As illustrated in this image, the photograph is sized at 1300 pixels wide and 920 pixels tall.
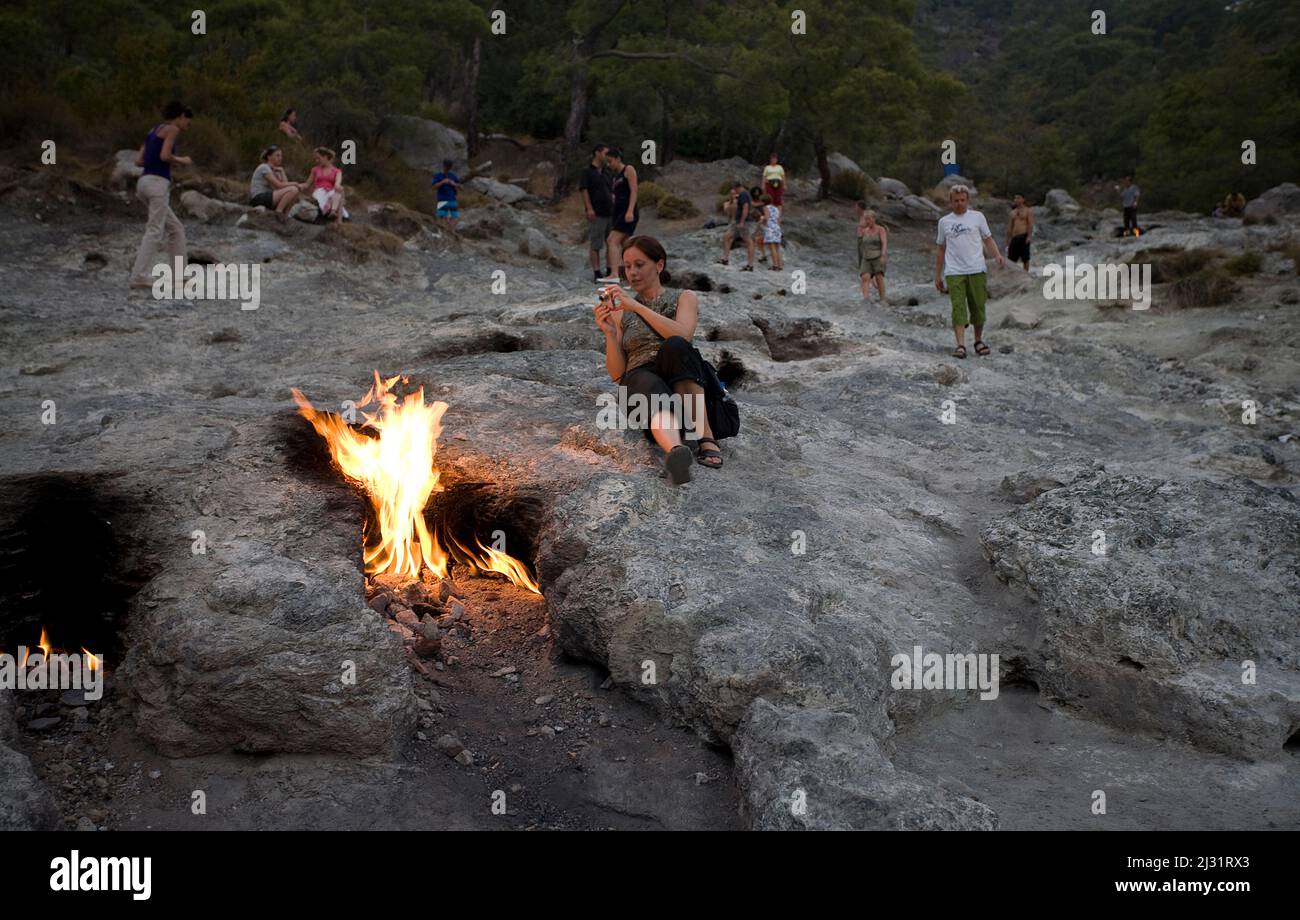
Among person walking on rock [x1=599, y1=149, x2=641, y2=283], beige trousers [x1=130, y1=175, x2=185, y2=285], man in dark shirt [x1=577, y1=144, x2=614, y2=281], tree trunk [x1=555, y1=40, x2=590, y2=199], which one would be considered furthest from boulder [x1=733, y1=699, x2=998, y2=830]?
tree trunk [x1=555, y1=40, x2=590, y2=199]

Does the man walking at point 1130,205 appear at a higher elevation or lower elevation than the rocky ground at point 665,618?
higher

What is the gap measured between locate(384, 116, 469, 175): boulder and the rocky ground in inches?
740

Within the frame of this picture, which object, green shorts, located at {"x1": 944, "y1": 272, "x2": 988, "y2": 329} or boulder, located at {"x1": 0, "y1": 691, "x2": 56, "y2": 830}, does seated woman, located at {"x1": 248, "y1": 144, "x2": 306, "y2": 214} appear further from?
boulder, located at {"x1": 0, "y1": 691, "x2": 56, "y2": 830}

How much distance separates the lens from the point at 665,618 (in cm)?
418

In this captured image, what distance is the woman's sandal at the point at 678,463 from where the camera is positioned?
5055 millimetres

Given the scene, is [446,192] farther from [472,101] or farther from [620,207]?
[472,101]

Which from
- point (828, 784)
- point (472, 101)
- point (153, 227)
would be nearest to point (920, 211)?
point (472, 101)

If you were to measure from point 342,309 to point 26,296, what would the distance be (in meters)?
2.91

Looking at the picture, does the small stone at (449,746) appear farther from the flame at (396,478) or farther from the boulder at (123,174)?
the boulder at (123,174)

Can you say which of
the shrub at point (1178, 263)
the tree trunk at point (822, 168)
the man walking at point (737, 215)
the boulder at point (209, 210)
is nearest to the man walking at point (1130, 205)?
the tree trunk at point (822, 168)

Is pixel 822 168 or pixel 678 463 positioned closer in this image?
pixel 678 463

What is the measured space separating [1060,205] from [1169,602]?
3332 cm

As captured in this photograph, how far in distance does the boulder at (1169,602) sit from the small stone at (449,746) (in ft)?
8.51

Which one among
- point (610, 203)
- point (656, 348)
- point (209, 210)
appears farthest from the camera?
point (610, 203)
